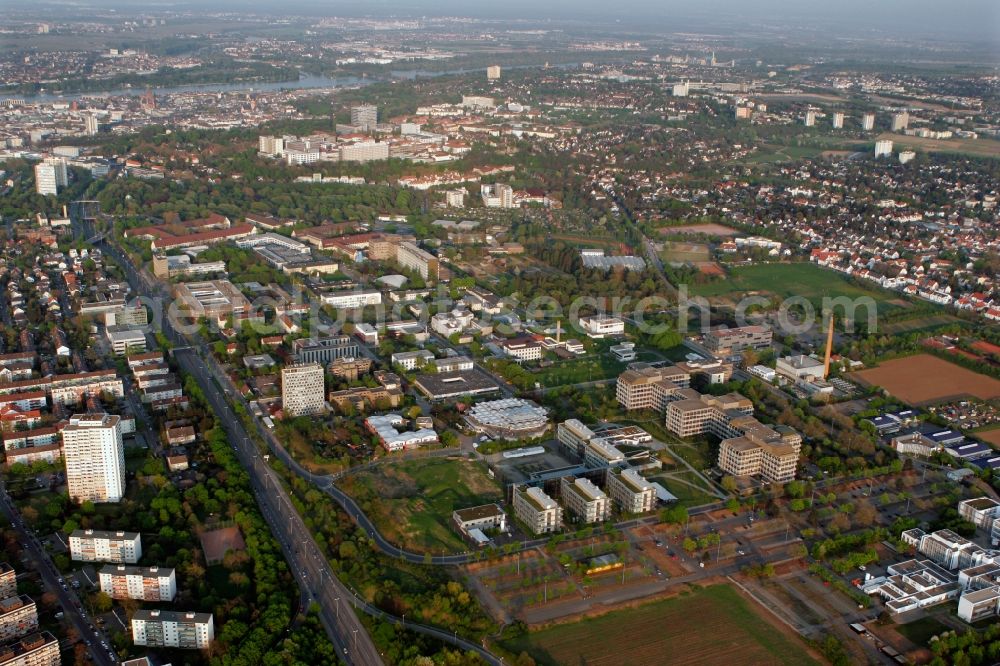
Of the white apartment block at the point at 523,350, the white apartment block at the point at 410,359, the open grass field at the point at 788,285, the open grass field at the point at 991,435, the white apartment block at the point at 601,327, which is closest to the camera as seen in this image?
the open grass field at the point at 991,435

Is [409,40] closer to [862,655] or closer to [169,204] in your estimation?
[169,204]

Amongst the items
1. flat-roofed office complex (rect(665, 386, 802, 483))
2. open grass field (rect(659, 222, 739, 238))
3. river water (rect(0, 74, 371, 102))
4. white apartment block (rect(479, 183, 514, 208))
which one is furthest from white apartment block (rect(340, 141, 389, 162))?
flat-roofed office complex (rect(665, 386, 802, 483))

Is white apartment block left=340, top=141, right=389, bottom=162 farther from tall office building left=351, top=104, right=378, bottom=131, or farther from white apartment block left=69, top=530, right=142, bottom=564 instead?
white apartment block left=69, top=530, right=142, bottom=564

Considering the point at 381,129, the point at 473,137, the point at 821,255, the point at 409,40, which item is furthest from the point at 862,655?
the point at 409,40

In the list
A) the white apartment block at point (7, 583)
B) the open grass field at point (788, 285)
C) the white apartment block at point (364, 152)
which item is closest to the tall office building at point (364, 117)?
the white apartment block at point (364, 152)

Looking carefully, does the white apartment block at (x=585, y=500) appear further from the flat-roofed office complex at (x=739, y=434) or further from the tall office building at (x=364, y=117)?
the tall office building at (x=364, y=117)

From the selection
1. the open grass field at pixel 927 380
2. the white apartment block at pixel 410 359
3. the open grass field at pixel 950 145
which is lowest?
the open grass field at pixel 927 380
